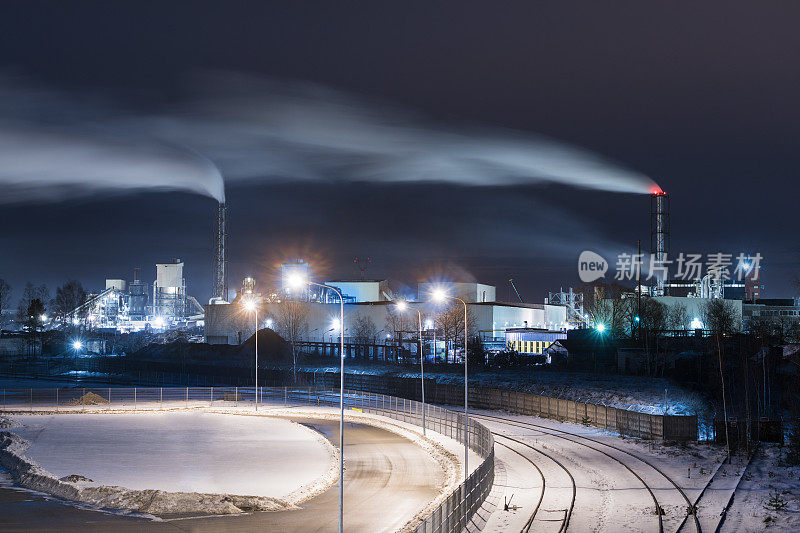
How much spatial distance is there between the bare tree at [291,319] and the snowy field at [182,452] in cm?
6154

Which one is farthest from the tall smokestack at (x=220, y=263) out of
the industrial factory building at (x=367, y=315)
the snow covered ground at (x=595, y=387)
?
the snow covered ground at (x=595, y=387)

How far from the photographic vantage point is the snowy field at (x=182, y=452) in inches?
1347

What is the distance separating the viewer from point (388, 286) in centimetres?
16062

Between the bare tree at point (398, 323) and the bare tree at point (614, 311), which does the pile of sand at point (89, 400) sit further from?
the bare tree at point (614, 311)

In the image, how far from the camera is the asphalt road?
25734mm

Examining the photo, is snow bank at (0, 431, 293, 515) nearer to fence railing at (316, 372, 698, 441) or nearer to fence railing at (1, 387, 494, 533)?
fence railing at (1, 387, 494, 533)

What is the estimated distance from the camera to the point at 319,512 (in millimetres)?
28031

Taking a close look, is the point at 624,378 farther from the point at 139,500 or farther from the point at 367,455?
the point at 139,500

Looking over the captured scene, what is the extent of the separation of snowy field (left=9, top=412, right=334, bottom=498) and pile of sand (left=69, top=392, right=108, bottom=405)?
7194 mm

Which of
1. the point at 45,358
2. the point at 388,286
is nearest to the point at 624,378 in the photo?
the point at 388,286

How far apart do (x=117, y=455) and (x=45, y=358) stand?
100771mm

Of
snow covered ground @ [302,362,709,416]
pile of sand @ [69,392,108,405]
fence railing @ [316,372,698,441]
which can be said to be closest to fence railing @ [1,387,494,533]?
pile of sand @ [69,392,108,405]

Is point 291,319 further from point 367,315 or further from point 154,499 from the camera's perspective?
point 154,499

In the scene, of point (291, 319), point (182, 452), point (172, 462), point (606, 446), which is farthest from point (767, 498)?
point (291, 319)
